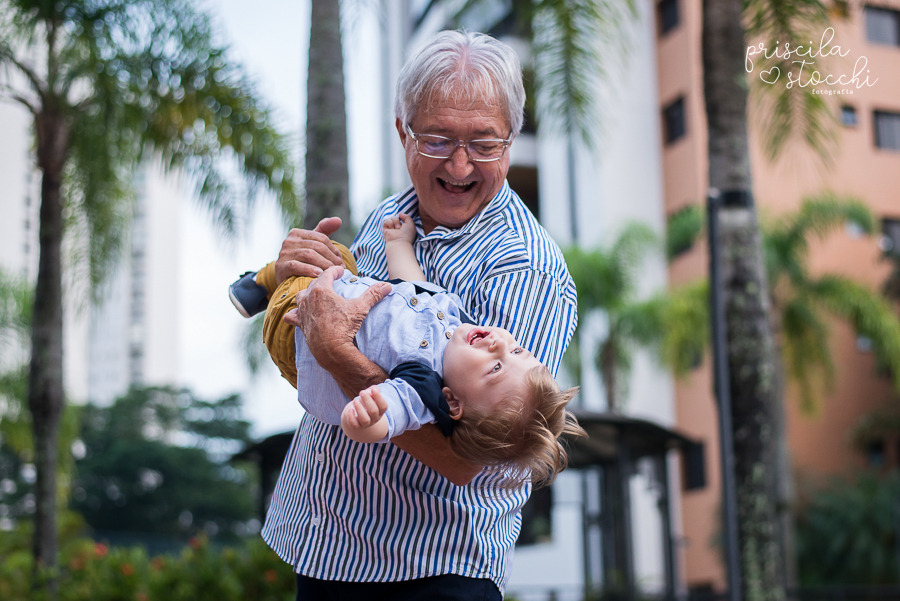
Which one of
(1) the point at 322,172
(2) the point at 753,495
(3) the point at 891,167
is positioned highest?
(3) the point at 891,167

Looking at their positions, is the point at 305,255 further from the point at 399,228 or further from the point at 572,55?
the point at 572,55

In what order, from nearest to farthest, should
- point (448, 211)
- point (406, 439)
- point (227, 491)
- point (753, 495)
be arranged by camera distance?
point (406, 439)
point (448, 211)
point (753, 495)
point (227, 491)

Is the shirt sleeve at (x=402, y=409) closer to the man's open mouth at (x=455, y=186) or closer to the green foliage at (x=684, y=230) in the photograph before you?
the man's open mouth at (x=455, y=186)

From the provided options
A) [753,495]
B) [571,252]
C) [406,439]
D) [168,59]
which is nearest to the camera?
[406,439]

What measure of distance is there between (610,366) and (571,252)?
2.60 metres

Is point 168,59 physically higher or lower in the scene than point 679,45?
lower

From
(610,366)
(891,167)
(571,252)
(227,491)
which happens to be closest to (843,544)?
(610,366)

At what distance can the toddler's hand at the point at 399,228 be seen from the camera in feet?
7.85

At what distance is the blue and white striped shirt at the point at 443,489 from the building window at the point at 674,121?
27.8m

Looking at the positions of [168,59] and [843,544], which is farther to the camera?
[843,544]

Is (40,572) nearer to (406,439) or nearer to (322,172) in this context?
(322,172)

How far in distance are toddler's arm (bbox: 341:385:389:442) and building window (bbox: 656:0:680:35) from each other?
1161 inches

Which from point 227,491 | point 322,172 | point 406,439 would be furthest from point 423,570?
point 227,491

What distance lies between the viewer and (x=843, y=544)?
2286 centimetres
